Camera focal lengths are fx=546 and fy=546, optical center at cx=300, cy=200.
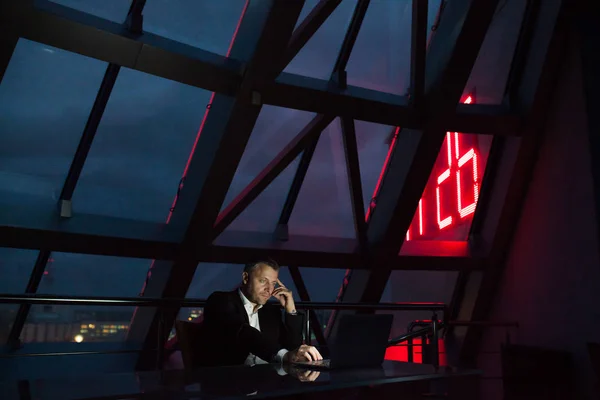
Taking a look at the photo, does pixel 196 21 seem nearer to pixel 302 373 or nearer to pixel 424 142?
pixel 424 142

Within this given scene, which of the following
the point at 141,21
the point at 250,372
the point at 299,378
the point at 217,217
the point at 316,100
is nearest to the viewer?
the point at 299,378

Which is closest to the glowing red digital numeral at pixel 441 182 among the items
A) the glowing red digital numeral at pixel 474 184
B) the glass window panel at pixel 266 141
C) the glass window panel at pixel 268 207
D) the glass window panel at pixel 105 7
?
the glowing red digital numeral at pixel 474 184

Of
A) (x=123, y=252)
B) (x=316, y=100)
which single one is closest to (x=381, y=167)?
(x=316, y=100)

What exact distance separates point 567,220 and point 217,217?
428cm

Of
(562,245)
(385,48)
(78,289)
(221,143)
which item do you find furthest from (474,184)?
(78,289)

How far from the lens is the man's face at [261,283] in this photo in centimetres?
289

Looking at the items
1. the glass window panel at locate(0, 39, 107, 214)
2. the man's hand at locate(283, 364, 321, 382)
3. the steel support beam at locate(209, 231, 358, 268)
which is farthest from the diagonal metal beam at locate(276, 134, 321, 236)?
the man's hand at locate(283, 364, 321, 382)

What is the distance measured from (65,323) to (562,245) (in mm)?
6154

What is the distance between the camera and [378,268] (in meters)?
7.63

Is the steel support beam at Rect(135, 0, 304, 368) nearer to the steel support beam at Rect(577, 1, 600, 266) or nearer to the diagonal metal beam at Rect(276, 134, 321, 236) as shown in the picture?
the diagonal metal beam at Rect(276, 134, 321, 236)

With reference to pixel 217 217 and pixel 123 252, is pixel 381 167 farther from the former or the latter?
pixel 123 252

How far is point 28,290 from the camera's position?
6559 mm

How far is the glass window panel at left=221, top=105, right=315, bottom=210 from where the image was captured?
6.56 m

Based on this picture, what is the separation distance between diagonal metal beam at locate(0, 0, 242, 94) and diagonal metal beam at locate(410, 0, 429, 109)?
6.74ft
